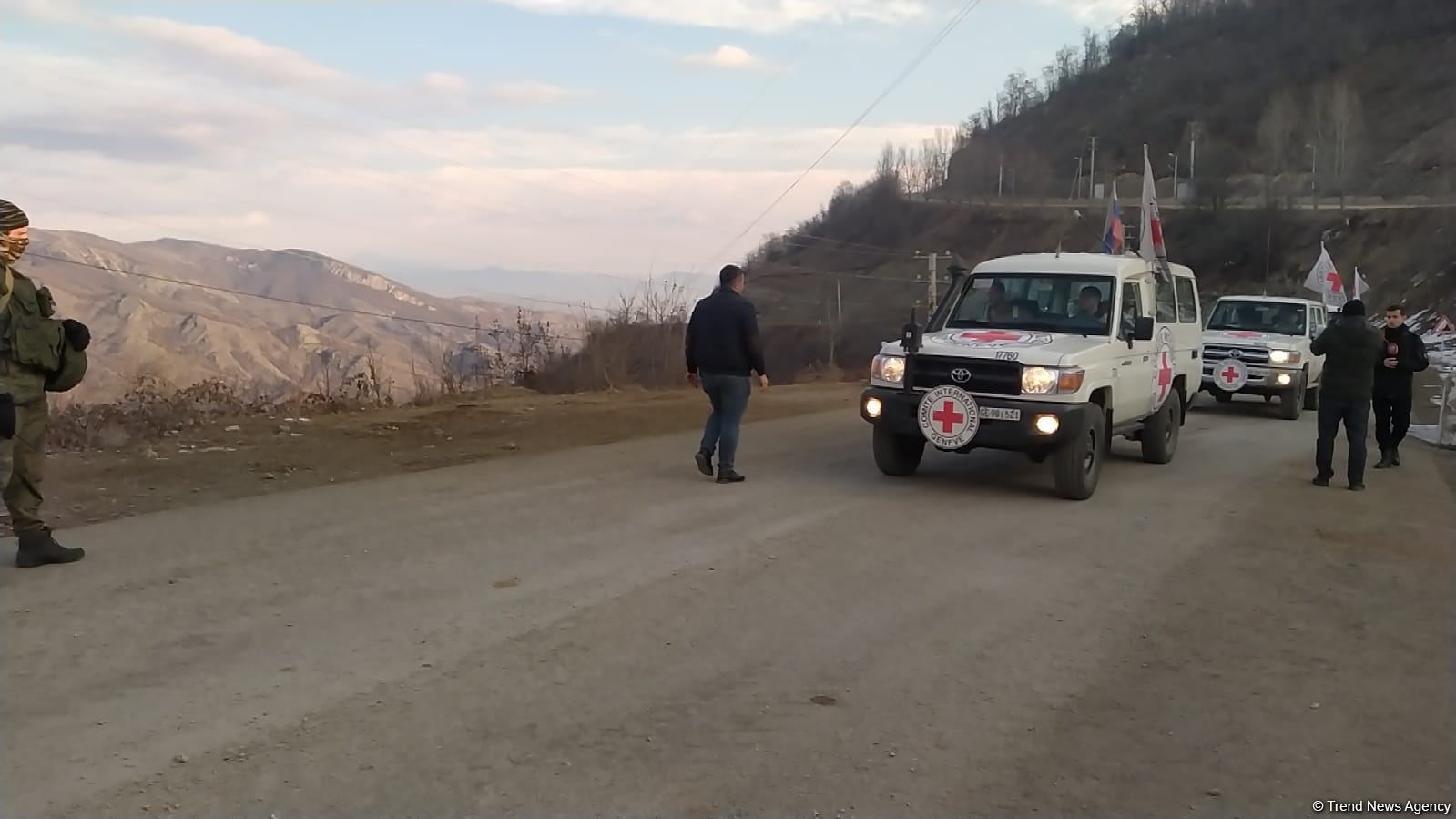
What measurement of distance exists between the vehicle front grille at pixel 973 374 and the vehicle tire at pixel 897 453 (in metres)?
0.74

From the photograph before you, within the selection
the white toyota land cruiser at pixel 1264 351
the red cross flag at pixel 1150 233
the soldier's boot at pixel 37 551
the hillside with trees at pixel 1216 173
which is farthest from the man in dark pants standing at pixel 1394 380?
the hillside with trees at pixel 1216 173

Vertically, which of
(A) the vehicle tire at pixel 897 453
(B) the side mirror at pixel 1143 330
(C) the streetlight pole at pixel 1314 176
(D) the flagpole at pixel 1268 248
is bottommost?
(A) the vehicle tire at pixel 897 453

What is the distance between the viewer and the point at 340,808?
3.56 metres

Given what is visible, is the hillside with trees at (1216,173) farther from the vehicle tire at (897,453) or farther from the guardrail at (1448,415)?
the vehicle tire at (897,453)

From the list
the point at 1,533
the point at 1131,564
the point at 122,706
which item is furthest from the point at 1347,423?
the point at 1,533

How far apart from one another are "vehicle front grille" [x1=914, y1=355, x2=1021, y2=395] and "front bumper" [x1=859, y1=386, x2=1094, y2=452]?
0.31 feet

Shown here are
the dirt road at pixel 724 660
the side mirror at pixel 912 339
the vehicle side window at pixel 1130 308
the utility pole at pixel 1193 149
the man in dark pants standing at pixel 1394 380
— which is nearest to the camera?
the dirt road at pixel 724 660

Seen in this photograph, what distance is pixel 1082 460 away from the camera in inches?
360

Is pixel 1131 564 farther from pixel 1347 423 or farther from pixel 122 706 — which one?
pixel 122 706

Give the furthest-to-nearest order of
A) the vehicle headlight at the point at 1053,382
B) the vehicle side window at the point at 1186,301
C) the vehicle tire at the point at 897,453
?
the vehicle side window at the point at 1186,301 < the vehicle tire at the point at 897,453 < the vehicle headlight at the point at 1053,382

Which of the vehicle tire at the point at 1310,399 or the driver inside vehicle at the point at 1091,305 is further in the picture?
the vehicle tire at the point at 1310,399

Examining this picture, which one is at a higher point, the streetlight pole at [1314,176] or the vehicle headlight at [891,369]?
the streetlight pole at [1314,176]

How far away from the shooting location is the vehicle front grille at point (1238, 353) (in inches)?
720

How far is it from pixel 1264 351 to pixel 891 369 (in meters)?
11.3
